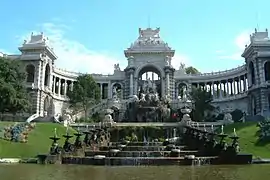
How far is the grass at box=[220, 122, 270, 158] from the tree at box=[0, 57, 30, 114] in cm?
3806

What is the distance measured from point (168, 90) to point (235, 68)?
2026cm

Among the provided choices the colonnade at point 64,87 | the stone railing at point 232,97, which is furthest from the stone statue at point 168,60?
the colonnade at point 64,87

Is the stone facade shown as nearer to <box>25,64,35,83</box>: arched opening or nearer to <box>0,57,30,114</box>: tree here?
<box>25,64,35,83</box>: arched opening

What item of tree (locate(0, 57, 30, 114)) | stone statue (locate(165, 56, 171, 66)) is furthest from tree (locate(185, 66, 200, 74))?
tree (locate(0, 57, 30, 114))

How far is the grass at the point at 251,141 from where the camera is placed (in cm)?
4112

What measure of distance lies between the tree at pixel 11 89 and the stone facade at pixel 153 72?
17.6 meters

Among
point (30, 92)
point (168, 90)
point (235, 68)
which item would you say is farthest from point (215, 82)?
point (30, 92)

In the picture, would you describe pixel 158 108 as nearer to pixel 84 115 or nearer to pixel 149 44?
pixel 84 115

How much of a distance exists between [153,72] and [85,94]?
3243 cm

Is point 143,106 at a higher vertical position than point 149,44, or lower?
lower

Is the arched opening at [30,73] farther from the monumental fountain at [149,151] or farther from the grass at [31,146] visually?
the grass at [31,146]

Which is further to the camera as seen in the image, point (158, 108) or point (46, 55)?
point (46, 55)

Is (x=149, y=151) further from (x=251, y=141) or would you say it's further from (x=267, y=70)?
(x=267, y=70)

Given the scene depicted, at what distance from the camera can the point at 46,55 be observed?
97.5 metres
